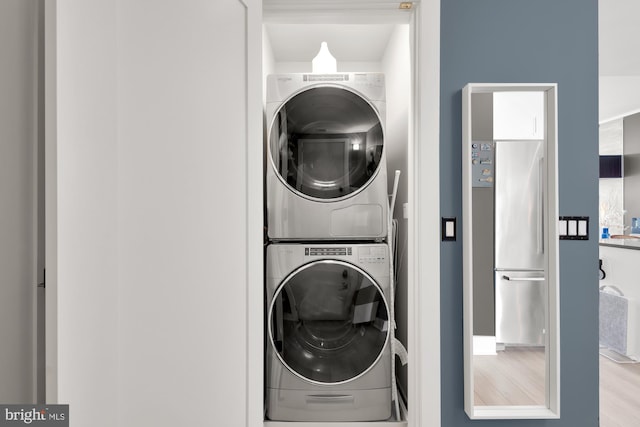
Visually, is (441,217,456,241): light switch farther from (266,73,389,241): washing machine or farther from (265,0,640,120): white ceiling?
(265,0,640,120): white ceiling

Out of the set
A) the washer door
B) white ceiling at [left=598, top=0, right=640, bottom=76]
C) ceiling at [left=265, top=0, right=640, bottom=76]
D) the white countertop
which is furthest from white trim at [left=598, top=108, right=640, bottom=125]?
the washer door

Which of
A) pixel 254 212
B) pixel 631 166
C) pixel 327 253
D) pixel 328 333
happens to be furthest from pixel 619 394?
pixel 631 166

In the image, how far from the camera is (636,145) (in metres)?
4.78

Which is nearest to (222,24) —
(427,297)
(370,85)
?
(370,85)

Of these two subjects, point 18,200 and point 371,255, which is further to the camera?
point 371,255

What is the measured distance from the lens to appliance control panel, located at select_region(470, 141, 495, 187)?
162 centimetres

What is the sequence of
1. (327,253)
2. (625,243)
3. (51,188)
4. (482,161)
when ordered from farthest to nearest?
(625,243) → (327,253) → (482,161) → (51,188)

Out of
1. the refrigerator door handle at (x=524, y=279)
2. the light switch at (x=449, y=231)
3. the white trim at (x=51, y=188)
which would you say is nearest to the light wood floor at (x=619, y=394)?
the refrigerator door handle at (x=524, y=279)

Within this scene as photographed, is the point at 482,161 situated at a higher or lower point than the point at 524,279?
higher

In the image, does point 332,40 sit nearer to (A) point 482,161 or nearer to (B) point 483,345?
(A) point 482,161

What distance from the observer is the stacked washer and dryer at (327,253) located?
1934 mm

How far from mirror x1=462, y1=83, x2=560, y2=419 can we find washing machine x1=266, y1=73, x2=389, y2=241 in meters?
0.51

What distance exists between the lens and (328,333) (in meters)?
1.96

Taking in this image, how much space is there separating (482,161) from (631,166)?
4777mm
